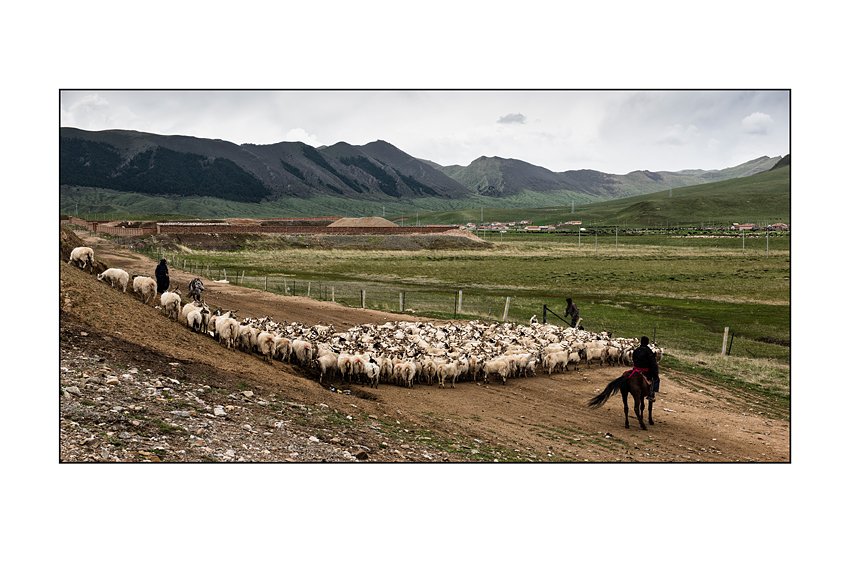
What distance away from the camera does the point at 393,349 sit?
60.1 ft

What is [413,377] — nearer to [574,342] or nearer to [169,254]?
[574,342]

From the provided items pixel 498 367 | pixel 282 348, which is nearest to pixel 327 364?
pixel 282 348

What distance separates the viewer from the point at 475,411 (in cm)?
1491

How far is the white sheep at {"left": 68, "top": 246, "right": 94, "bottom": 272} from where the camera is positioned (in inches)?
762

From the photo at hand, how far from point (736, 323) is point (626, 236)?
480 feet

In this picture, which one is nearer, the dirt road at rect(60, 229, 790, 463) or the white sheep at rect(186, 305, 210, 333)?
the dirt road at rect(60, 229, 790, 463)

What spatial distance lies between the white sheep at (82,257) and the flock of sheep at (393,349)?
0.30 feet

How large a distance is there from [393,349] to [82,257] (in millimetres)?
12488

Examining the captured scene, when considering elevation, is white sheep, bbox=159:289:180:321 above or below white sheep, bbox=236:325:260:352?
above

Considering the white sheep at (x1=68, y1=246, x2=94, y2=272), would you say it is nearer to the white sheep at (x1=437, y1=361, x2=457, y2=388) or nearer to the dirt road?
the dirt road

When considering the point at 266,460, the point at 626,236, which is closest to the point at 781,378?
the point at 266,460

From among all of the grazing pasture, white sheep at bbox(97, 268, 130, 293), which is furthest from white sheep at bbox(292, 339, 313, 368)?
the grazing pasture

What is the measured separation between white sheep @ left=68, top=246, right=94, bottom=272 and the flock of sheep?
0.30ft

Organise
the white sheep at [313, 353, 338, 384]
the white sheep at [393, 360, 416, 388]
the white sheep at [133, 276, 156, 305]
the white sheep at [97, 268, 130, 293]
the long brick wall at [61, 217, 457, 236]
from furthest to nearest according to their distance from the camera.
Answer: the long brick wall at [61, 217, 457, 236] → the white sheep at [133, 276, 156, 305] → the white sheep at [97, 268, 130, 293] → the white sheep at [393, 360, 416, 388] → the white sheep at [313, 353, 338, 384]
